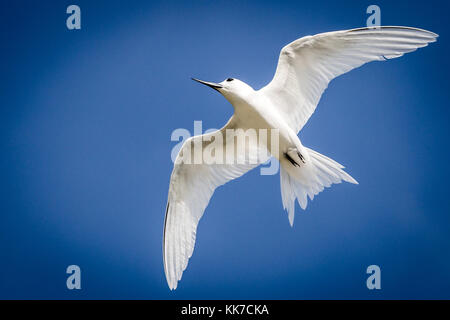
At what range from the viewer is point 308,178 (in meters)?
5.75

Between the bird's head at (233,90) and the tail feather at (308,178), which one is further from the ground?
the bird's head at (233,90)

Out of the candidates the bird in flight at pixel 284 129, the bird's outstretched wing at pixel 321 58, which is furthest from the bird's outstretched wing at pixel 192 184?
the bird's outstretched wing at pixel 321 58

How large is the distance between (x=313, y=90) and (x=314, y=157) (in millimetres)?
727

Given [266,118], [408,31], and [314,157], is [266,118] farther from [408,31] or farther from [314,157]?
[408,31]

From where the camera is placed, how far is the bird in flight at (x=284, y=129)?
561 centimetres

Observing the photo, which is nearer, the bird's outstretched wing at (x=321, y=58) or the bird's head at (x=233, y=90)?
the bird's outstretched wing at (x=321, y=58)

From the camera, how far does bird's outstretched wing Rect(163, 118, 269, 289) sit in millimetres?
6070

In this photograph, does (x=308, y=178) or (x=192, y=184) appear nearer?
(x=308, y=178)

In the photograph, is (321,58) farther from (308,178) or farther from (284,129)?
(308,178)

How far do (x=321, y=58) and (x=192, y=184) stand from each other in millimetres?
1892

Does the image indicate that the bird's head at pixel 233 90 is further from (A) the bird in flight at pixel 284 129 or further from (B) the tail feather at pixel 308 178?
(B) the tail feather at pixel 308 178

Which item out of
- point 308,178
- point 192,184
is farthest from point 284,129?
point 192,184

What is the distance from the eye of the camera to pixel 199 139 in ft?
20.0

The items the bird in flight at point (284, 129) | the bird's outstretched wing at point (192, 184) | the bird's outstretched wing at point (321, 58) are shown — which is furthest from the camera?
the bird's outstretched wing at point (192, 184)
